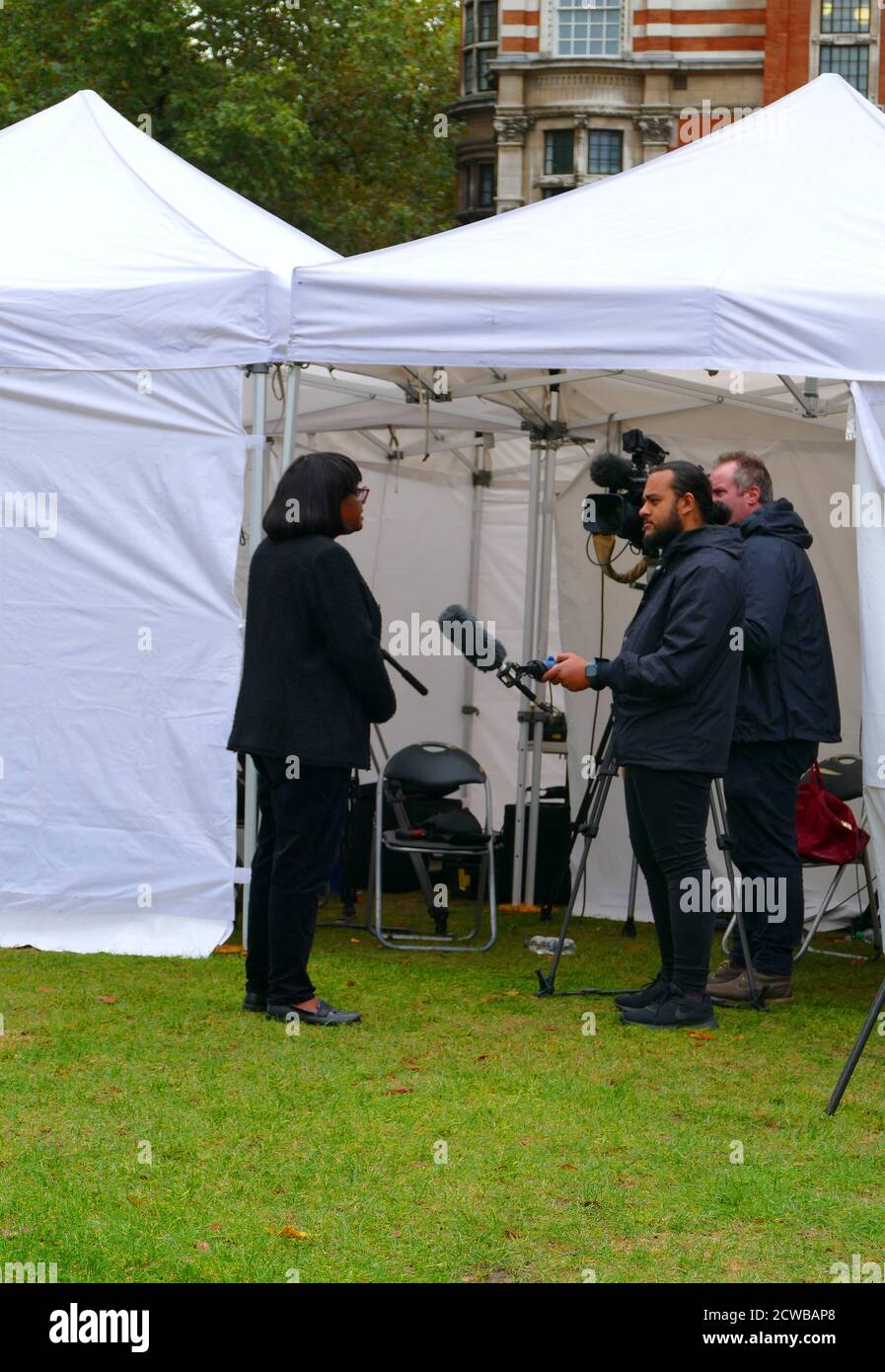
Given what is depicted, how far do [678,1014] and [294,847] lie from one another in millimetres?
1405

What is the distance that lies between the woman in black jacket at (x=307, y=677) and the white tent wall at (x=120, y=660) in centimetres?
142

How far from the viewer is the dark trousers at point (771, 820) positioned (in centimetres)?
602

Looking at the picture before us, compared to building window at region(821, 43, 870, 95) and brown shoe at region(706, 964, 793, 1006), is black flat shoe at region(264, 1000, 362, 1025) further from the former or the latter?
building window at region(821, 43, 870, 95)

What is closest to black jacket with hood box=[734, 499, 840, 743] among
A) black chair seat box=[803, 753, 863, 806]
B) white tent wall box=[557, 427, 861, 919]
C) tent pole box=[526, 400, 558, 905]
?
black chair seat box=[803, 753, 863, 806]

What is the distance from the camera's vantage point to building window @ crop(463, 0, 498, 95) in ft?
113

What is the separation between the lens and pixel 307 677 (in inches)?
205

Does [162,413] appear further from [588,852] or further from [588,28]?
[588,28]

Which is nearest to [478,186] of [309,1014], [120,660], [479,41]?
[479,41]

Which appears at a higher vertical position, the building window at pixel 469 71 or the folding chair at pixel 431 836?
the building window at pixel 469 71

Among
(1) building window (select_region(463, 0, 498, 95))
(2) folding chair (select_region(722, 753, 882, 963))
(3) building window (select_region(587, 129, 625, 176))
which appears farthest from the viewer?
(1) building window (select_region(463, 0, 498, 95))

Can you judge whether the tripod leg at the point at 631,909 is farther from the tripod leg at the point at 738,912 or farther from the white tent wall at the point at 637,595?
the tripod leg at the point at 738,912

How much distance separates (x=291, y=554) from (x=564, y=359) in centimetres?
133

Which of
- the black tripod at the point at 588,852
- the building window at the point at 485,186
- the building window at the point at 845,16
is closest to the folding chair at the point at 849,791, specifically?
the black tripod at the point at 588,852

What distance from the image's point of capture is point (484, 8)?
34.8 m
